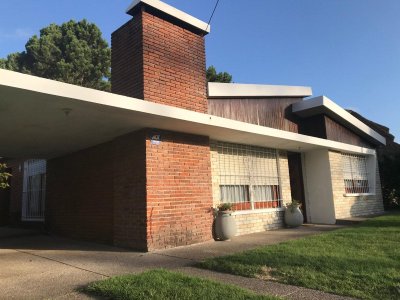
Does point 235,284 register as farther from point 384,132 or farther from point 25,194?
point 384,132

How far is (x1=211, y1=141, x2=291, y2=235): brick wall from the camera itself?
9504mm

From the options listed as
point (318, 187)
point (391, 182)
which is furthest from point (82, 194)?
point (391, 182)

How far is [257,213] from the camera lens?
34.5 ft

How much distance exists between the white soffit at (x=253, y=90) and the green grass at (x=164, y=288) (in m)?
6.03

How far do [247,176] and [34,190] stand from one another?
28.1ft

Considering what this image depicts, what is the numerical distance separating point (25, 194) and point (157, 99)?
9.42m

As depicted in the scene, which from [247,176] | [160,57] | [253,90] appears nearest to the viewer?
[160,57]

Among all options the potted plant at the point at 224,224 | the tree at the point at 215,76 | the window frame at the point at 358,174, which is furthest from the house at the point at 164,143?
the tree at the point at 215,76

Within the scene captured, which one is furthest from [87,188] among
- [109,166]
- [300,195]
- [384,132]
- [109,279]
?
[384,132]

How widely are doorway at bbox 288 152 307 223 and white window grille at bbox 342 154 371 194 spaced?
6.17 feet

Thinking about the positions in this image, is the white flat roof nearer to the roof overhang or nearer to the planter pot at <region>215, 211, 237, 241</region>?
the roof overhang

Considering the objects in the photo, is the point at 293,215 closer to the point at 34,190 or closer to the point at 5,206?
the point at 34,190

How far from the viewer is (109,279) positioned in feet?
16.0

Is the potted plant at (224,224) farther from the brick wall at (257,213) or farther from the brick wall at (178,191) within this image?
the brick wall at (257,213)
